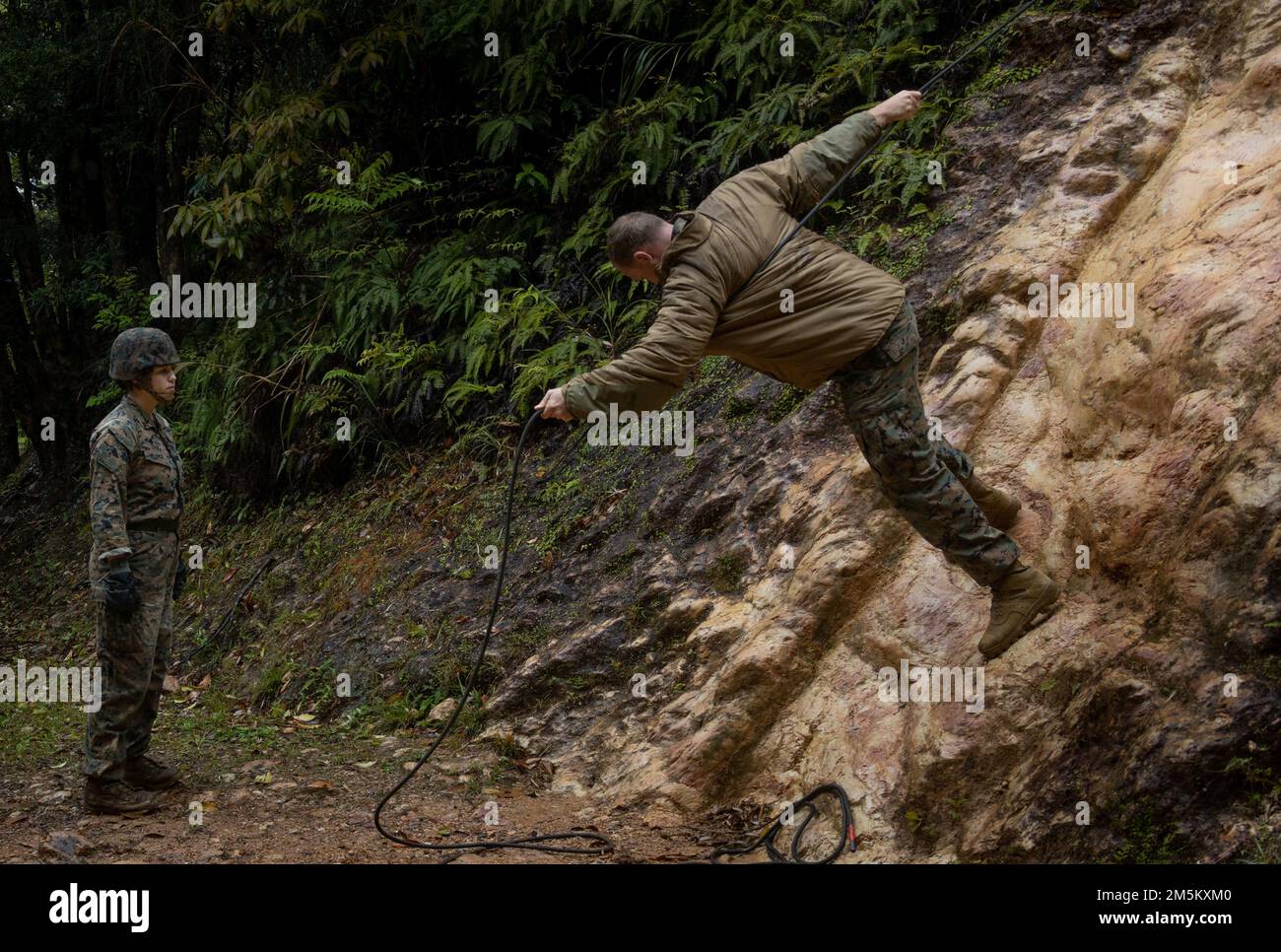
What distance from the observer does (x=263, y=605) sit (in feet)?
32.6

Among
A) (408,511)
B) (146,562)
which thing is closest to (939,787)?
(146,562)

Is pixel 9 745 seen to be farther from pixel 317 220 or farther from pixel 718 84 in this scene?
pixel 718 84

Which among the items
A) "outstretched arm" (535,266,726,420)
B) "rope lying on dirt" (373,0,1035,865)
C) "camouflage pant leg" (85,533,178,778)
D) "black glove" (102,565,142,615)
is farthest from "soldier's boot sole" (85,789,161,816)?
"outstretched arm" (535,266,726,420)

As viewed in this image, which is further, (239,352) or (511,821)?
(239,352)

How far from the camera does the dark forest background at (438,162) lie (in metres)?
8.70

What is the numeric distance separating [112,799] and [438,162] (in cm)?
768

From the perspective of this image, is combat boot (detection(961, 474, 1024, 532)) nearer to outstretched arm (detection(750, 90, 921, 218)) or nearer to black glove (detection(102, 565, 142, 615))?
outstretched arm (detection(750, 90, 921, 218))

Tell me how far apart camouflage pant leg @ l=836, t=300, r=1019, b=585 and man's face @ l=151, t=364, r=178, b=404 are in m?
4.05

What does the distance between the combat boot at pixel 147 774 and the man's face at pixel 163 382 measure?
2.18 meters

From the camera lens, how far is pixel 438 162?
1162cm

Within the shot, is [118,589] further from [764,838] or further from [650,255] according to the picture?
[764,838]

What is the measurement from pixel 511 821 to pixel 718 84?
6519 millimetres

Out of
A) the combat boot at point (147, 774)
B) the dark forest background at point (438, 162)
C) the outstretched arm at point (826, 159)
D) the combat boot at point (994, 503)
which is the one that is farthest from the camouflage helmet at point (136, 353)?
the combat boot at point (994, 503)

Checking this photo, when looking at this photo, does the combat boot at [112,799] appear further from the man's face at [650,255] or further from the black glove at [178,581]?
the man's face at [650,255]
